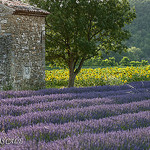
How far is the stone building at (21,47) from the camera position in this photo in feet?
32.8

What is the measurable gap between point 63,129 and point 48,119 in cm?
95

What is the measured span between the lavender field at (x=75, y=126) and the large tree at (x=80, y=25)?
611 centimetres

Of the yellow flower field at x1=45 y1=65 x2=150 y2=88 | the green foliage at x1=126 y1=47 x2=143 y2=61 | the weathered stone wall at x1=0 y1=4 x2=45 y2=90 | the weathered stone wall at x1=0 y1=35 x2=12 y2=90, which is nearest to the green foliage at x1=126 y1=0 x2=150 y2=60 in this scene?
the green foliage at x1=126 y1=47 x2=143 y2=61

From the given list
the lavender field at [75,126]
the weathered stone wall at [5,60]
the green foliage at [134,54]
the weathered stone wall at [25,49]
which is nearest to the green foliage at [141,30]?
the green foliage at [134,54]

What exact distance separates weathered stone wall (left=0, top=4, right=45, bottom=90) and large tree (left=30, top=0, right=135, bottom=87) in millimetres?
1520

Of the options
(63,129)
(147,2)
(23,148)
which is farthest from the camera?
(147,2)

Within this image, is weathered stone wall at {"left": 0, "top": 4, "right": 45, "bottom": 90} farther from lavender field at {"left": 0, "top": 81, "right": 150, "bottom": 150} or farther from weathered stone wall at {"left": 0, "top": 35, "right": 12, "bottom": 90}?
lavender field at {"left": 0, "top": 81, "right": 150, "bottom": 150}

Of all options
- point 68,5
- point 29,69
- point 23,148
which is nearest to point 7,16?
point 29,69

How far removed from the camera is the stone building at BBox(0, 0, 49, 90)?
32.8 feet

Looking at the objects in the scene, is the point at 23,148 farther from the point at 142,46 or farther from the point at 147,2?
the point at 147,2

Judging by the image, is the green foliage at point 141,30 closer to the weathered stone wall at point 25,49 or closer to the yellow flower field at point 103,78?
the yellow flower field at point 103,78

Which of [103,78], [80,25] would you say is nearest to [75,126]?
[80,25]

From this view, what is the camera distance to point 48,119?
4.41 m

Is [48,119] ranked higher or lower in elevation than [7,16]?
lower
